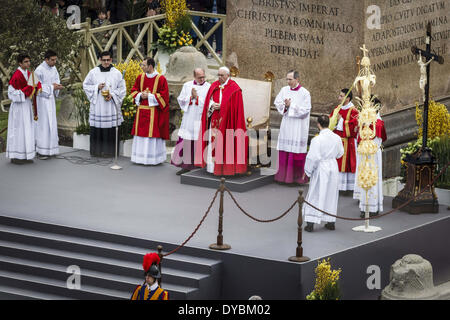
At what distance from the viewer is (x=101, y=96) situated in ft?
61.5

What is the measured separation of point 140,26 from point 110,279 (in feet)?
36.5

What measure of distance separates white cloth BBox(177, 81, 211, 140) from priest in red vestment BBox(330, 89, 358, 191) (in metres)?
2.20

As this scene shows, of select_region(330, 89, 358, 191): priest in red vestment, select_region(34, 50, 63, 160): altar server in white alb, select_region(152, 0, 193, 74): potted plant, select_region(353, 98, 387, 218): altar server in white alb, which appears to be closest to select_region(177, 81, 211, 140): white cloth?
select_region(34, 50, 63, 160): altar server in white alb

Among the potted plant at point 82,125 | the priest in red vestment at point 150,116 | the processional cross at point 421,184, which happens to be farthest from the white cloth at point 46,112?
the processional cross at point 421,184

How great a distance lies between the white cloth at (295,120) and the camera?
17.0 m

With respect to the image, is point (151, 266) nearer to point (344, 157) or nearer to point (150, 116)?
point (344, 157)

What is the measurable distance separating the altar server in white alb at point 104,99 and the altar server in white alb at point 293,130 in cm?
285

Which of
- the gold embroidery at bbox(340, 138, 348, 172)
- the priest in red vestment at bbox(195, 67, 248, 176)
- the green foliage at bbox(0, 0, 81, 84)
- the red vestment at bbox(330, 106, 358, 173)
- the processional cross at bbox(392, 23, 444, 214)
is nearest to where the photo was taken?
the processional cross at bbox(392, 23, 444, 214)

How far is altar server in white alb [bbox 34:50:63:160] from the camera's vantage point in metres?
18.6

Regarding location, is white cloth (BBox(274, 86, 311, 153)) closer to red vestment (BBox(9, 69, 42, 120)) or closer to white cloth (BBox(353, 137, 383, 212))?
white cloth (BBox(353, 137, 383, 212))

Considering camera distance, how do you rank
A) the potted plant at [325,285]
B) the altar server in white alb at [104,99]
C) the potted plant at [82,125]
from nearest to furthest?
the potted plant at [325,285]
the altar server in white alb at [104,99]
the potted plant at [82,125]

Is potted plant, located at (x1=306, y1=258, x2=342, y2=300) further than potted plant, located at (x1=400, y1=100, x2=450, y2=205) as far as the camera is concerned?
No

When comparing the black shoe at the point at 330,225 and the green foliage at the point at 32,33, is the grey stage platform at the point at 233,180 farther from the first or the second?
the green foliage at the point at 32,33
